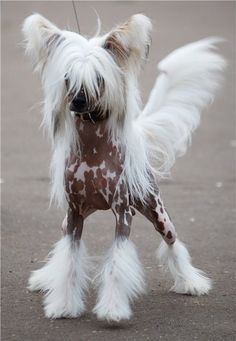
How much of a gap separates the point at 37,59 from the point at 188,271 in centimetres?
182

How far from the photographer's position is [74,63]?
4.43m

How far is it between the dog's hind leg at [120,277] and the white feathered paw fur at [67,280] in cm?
15

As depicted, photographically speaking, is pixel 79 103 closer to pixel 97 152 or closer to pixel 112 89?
pixel 112 89

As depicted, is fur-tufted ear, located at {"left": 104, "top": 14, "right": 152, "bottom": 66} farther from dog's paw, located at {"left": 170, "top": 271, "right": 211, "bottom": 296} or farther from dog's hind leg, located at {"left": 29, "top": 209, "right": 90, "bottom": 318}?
dog's paw, located at {"left": 170, "top": 271, "right": 211, "bottom": 296}

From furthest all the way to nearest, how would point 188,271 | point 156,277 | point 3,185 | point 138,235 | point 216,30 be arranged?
point 216,30, point 3,185, point 138,235, point 156,277, point 188,271

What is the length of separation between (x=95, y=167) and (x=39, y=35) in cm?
87

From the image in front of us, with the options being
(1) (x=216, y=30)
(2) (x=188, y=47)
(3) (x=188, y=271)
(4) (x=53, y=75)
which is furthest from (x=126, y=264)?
(1) (x=216, y=30)

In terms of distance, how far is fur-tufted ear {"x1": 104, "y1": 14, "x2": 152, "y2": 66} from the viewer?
14.5 ft

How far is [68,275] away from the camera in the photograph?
476cm

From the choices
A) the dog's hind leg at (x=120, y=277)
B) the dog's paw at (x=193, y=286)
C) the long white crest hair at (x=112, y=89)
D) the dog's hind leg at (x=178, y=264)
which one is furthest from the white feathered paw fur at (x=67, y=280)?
the dog's paw at (x=193, y=286)

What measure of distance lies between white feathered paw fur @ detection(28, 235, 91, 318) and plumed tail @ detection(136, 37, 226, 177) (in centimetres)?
102

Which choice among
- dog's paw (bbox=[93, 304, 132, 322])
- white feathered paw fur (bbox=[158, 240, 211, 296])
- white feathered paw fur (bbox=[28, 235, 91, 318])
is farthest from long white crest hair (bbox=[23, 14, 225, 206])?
dog's paw (bbox=[93, 304, 132, 322])

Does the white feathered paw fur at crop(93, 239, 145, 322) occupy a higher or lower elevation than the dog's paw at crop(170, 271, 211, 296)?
higher

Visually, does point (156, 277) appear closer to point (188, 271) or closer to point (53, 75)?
point (188, 271)
